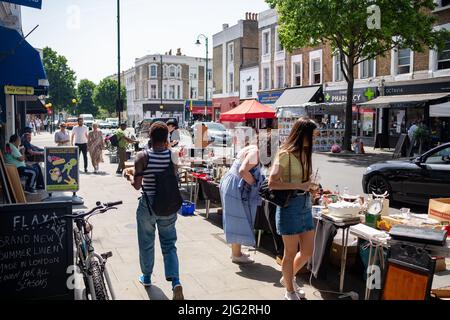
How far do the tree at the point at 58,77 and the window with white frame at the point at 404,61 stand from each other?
47092 mm

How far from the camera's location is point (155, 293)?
4.97 meters

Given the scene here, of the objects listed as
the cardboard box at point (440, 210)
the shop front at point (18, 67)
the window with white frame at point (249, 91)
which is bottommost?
the cardboard box at point (440, 210)

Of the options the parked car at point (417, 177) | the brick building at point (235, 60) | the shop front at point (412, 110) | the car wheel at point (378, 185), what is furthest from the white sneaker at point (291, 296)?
the brick building at point (235, 60)

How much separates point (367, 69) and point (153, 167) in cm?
2679

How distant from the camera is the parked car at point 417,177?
9242mm

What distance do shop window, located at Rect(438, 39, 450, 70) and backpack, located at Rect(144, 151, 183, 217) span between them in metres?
22.2

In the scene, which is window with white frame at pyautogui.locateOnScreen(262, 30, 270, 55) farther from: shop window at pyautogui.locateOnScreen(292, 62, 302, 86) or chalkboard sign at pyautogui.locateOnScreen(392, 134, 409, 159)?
chalkboard sign at pyautogui.locateOnScreen(392, 134, 409, 159)

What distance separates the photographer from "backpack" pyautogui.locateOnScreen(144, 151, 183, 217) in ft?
15.4

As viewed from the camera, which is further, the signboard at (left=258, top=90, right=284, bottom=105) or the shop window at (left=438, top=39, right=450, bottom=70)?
the signboard at (left=258, top=90, right=284, bottom=105)

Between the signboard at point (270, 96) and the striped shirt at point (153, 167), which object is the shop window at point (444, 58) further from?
the striped shirt at point (153, 167)

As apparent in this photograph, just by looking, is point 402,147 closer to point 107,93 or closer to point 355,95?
point 355,95

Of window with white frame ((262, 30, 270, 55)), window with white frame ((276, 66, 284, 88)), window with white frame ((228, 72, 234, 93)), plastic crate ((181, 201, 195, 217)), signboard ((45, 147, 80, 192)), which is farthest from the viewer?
window with white frame ((228, 72, 234, 93))

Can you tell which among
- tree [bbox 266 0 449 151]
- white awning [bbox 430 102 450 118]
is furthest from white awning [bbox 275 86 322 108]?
white awning [bbox 430 102 450 118]

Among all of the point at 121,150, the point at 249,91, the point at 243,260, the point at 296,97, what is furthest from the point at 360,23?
the point at 249,91
